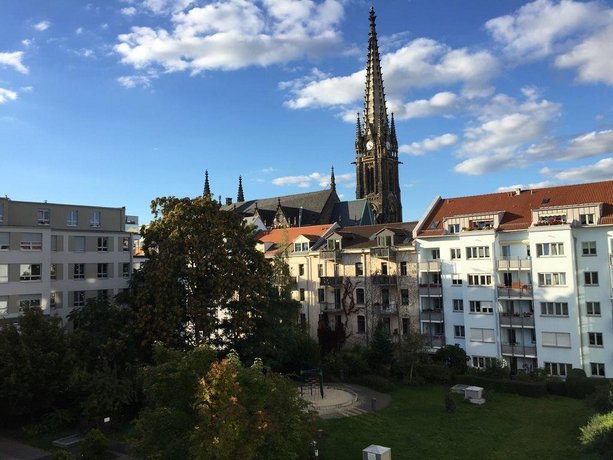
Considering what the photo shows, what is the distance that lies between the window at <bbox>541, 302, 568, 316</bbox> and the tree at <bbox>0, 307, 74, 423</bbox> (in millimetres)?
38058

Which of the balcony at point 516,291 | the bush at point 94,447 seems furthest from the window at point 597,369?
the bush at point 94,447

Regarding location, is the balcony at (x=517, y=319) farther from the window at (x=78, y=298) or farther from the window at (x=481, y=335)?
the window at (x=78, y=298)

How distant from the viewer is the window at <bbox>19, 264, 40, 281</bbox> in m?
44.8

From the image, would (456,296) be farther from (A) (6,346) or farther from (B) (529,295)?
(A) (6,346)

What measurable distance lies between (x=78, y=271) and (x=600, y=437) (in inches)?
1840

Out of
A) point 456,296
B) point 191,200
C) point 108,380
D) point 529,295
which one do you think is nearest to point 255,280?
point 191,200

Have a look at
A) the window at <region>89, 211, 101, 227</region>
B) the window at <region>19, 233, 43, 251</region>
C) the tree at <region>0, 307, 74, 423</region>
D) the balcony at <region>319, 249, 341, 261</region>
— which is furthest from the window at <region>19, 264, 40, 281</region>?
the balcony at <region>319, 249, 341, 261</region>

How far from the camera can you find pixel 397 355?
145 feet

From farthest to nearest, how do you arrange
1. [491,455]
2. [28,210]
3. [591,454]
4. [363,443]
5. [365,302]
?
[365,302], [28,210], [363,443], [491,455], [591,454]

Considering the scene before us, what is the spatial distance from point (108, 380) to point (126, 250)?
999 inches

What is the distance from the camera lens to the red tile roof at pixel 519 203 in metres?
44.6

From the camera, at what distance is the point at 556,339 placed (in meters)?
42.7

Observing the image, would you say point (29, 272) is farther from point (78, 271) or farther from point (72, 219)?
point (72, 219)

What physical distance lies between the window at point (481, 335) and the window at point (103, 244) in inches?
1527
